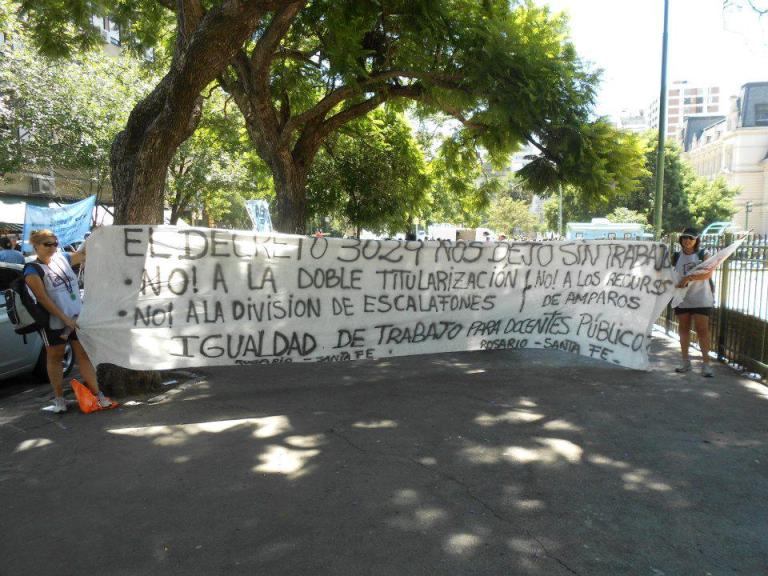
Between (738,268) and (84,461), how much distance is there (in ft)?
24.8

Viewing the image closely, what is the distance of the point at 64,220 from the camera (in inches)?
531

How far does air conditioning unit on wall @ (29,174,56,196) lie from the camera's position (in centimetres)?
2677

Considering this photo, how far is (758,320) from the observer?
718cm

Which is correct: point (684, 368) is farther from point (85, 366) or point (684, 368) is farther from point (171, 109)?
point (85, 366)

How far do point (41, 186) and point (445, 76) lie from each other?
23.6 meters

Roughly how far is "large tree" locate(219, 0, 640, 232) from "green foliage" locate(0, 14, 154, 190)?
1147 cm

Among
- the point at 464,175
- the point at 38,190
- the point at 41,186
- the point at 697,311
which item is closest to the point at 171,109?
the point at 697,311

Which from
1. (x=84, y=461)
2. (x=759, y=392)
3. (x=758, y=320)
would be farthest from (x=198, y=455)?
(x=758, y=320)

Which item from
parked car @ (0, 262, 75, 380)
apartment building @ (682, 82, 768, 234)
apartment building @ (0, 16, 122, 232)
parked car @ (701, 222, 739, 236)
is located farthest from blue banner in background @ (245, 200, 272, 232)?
apartment building @ (682, 82, 768, 234)

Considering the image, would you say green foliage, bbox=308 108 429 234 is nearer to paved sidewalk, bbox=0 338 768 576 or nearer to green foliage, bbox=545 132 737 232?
paved sidewalk, bbox=0 338 768 576

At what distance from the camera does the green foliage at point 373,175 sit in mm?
15266

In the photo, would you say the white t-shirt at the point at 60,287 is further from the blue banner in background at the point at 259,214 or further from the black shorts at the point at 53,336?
the blue banner in background at the point at 259,214

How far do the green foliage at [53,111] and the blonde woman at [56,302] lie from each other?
16.3 m

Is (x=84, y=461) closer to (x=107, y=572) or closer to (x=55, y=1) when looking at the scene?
(x=107, y=572)
